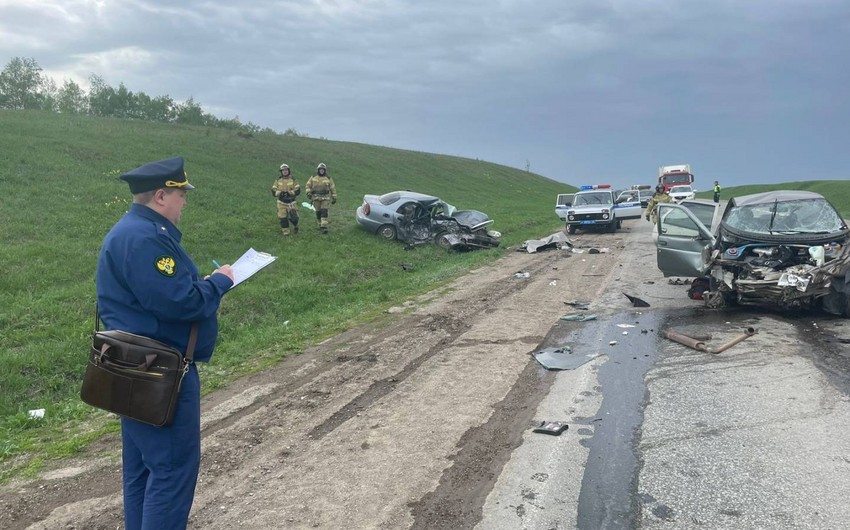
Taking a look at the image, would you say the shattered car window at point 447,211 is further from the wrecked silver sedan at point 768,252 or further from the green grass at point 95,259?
the wrecked silver sedan at point 768,252

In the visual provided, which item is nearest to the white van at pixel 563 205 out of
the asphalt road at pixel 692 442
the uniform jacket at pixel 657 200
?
the uniform jacket at pixel 657 200

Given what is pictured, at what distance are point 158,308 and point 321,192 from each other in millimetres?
15039

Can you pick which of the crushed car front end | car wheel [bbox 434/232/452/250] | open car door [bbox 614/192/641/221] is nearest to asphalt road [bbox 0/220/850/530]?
the crushed car front end

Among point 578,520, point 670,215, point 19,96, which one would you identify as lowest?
point 578,520

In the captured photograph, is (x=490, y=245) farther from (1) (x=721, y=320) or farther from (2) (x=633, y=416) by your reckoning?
(2) (x=633, y=416)

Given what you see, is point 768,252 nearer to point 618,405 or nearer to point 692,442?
point 618,405

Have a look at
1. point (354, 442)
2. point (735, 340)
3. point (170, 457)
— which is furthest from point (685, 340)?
point (170, 457)

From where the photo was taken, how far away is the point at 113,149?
2780 centimetres

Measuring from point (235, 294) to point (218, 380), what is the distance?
4.24 m

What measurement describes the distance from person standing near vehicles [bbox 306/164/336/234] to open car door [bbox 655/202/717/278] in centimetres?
961

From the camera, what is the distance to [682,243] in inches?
392

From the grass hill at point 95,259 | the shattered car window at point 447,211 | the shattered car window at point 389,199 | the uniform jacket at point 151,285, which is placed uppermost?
the uniform jacket at point 151,285

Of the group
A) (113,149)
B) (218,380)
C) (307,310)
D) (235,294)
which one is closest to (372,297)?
(307,310)

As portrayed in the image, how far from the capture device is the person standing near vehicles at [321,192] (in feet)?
56.9
